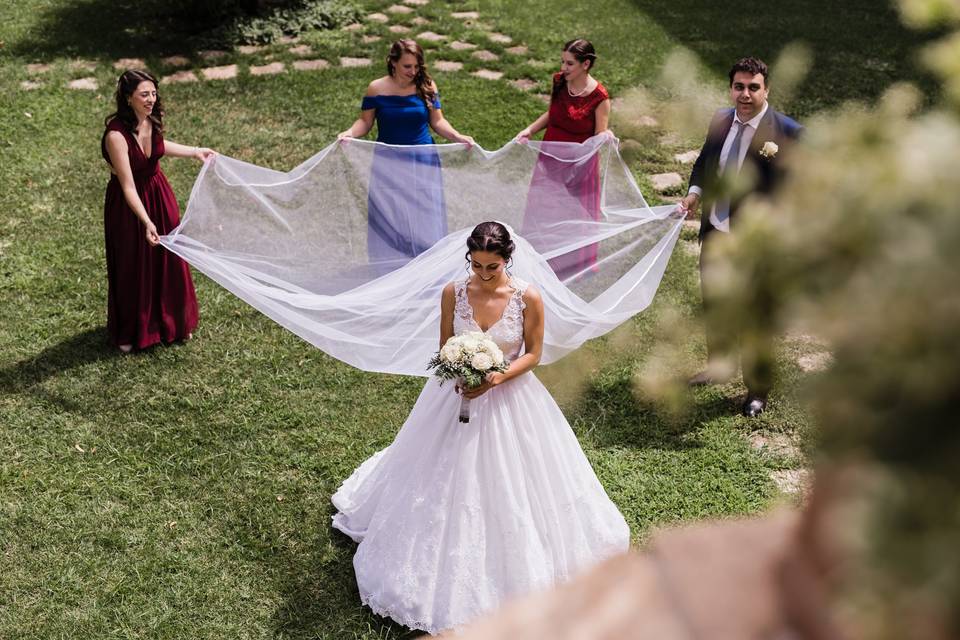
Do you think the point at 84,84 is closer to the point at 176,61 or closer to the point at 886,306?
the point at 176,61

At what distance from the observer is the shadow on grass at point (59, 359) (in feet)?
20.8

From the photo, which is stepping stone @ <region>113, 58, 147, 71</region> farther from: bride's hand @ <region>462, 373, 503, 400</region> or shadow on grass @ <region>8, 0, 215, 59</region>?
bride's hand @ <region>462, 373, 503, 400</region>

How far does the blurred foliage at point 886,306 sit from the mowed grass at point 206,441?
3155 mm

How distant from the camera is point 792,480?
5.55m

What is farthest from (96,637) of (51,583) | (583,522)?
(583,522)

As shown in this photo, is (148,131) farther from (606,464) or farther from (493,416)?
(606,464)

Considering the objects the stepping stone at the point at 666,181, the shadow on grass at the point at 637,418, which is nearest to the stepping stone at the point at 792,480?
the shadow on grass at the point at 637,418

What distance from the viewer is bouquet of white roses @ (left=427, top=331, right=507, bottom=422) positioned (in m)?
4.25

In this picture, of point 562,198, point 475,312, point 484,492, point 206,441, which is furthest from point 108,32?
point 484,492

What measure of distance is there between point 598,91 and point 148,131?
3.19m

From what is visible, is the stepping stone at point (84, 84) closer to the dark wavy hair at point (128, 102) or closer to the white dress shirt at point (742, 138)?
the dark wavy hair at point (128, 102)

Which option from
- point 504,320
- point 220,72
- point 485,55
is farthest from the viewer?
point 485,55

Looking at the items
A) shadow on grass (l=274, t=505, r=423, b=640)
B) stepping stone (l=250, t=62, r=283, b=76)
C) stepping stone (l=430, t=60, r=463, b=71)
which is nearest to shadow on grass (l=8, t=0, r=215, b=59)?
stepping stone (l=250, t=62, r=283, b=76)

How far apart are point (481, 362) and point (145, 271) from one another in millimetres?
3380
